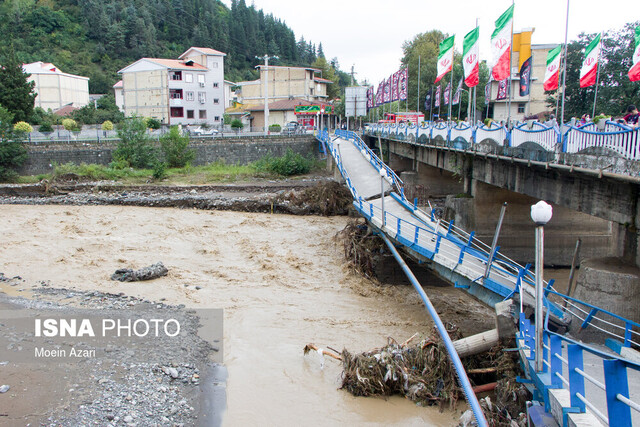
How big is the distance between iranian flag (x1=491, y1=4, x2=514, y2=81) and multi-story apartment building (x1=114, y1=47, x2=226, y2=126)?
2351 inches

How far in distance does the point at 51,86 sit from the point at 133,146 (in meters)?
48.0

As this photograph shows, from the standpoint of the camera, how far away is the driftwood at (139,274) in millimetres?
18469

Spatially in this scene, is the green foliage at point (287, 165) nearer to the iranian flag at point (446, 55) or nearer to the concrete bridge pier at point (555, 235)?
the iranian flag at point (446, 55)

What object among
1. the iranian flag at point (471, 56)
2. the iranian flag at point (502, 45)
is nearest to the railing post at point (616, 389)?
the iranian flag at point (502, 45)

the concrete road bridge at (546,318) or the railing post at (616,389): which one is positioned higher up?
the railing post at (616,389)

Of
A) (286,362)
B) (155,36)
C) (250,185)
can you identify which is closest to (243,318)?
(286,362)

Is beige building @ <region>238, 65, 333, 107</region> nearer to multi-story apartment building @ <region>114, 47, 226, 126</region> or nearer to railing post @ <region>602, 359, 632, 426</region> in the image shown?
multi-story apartment building @ <region>114, 47, 226, 126</region>

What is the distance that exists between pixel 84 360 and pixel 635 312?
12.7m

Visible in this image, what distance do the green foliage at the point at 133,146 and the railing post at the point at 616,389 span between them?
47741mm

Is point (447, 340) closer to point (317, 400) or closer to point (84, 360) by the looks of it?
point (317, 400)

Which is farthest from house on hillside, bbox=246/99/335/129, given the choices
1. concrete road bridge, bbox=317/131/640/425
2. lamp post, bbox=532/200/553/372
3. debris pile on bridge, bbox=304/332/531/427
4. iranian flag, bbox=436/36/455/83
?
lamp post, bbox=532/200/553/372

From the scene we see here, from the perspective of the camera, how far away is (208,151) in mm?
52969

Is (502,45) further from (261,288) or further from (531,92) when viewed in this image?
(531,92)

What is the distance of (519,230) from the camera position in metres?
21.9
